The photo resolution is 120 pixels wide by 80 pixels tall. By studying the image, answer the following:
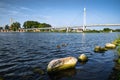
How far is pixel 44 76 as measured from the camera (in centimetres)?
974

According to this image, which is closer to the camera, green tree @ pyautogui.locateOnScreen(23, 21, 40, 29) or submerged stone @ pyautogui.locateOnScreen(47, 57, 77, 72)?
submerged stone @ pyautogui.locateOnScreen(47, 57, 77, 72)

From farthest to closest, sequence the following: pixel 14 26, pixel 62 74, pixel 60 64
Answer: pixel 14 26 < pixel 60 64 < pixel 62 74

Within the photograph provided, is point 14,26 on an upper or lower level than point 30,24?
lower

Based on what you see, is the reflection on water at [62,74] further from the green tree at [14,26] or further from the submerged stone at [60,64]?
the green tree at [14,26]

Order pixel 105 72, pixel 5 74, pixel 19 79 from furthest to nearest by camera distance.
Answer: pixel 105 72 < pixel 5 74 < pixel 19 79

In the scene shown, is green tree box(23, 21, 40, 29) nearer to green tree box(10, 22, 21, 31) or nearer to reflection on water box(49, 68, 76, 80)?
green tree box(10, 22, 21, 31)

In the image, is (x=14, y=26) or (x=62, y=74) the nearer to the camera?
(x=62, y=74)

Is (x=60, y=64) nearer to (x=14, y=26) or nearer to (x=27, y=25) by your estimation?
(x=14, y=26)

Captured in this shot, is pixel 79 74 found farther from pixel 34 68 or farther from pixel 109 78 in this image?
pixel 34 68

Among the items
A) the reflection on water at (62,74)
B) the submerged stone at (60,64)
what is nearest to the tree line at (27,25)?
the submerged stone at (60,64)

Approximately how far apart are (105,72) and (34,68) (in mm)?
5207

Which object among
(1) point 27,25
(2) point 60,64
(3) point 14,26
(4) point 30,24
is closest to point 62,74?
(2) point 60,64

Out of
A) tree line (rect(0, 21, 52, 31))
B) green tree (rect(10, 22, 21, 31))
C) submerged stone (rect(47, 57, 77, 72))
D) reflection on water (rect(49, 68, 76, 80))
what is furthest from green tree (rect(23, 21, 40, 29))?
reflection on water (rect(49, 68, 76, 80))

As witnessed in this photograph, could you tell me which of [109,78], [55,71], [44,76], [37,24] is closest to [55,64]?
[55,71]
